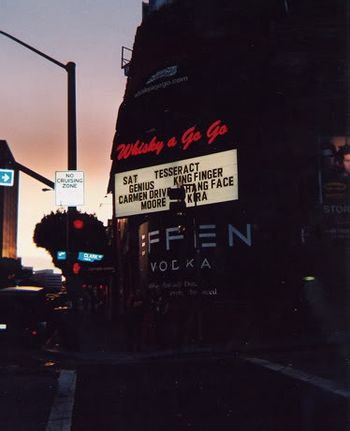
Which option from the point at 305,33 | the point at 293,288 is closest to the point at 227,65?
the point at 305,33

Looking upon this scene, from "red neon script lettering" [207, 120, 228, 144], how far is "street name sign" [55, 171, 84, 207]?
22.1ft

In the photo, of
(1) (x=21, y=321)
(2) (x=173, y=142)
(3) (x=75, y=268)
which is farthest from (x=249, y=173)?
(1) (x=21, y=321)

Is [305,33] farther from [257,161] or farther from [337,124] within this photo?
[257,161]

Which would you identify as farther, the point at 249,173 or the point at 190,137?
the point at 190,137

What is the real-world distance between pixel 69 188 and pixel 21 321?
448cm

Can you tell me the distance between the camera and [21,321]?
20.2 meters

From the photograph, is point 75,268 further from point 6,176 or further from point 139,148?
point 139,148

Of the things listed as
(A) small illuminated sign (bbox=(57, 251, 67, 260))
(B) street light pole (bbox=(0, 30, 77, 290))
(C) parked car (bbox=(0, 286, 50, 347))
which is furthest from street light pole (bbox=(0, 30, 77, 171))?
(C) parked car (bbox=(0, 286, 50, 347))

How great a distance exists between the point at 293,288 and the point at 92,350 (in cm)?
855

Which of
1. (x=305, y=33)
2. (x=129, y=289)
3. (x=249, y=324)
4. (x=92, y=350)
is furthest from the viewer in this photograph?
(x=129, y=289)

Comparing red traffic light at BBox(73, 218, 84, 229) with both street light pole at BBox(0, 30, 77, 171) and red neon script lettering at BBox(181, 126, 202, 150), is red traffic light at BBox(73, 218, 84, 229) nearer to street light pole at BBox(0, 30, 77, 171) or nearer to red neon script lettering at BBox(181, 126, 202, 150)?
street light pole at BBox(0, 30, 77, 171)

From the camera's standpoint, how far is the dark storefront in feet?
78.3

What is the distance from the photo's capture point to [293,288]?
24.6m

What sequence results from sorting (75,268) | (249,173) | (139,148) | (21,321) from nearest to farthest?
(75,268) → (21,321) → (249,173) → (139,148)
